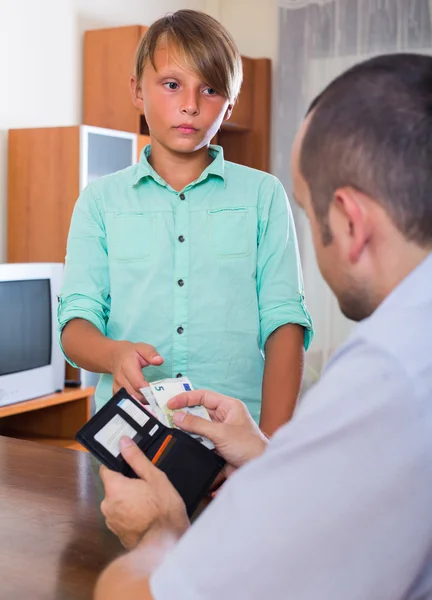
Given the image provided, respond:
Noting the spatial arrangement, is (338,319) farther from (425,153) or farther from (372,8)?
(425,153)

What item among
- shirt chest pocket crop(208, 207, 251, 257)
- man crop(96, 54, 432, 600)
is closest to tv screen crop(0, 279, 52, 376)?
shirt chest pocket crop(208, 207, 251, 257)

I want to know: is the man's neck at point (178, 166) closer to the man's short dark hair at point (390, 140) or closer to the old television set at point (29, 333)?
the man's short dark hair at point (390, 140)

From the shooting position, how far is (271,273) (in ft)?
5.47

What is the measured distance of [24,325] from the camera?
11.1ft

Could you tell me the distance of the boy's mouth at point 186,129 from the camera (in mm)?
1616

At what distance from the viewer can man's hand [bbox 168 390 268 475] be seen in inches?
49.1

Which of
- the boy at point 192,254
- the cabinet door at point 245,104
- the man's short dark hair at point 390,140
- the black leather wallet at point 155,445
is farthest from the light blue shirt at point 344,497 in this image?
the cabinet door at point 245,104

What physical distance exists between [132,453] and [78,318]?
591 millimetres

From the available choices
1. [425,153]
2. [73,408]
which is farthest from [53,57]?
[425,153]

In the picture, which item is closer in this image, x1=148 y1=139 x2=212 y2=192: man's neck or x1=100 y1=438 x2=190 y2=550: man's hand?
x1=100 y1=438 x2=190 y2=550: man's hand

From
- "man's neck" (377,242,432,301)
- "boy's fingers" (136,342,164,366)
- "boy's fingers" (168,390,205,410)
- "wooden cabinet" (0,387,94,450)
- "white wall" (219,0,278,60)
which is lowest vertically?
"wooden cabinet" (0,387,94,450)

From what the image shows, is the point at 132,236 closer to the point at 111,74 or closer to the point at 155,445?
the point at 155,445

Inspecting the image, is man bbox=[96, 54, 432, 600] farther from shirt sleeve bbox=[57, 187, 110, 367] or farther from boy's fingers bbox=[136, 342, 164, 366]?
shirt sleeve bbox=[57, 187, 110, 367]

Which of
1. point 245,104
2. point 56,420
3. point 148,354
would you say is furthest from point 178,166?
point 245,104
